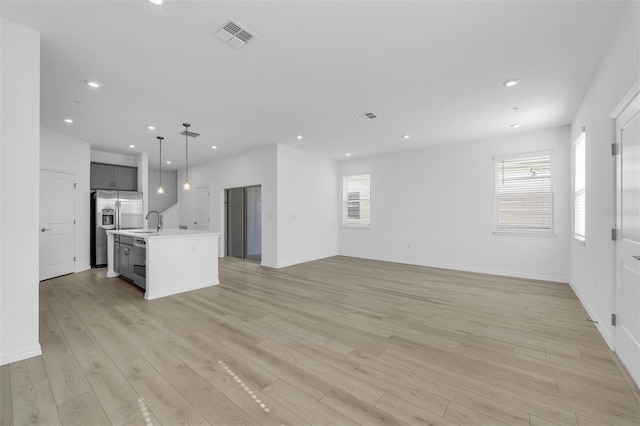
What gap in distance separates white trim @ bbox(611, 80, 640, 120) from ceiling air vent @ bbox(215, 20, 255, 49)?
3.08 metres

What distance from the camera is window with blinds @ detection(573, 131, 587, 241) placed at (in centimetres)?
382

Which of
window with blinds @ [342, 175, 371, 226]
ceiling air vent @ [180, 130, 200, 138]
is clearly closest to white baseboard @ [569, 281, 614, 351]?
window with blinds @ [342, 175, 371, 226]

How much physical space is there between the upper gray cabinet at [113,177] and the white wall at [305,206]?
14.4ft

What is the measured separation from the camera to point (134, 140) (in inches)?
233

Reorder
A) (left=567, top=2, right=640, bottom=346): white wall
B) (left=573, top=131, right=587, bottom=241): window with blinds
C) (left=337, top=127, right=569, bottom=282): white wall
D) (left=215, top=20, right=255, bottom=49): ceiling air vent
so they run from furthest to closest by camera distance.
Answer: (left=337, top=127, right=569, bottom=282): white wall
(left=573, top=131, right=587, bottom=241): window with blinds
(left=215, top=20, right=255, bottom=49): ceiling air vent
(left=567, top=2, right=640, bottom=346): white wall

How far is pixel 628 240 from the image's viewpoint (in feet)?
7.15

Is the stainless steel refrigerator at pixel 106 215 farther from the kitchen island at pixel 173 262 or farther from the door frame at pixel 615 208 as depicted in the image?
the door frame at pixel 615 208

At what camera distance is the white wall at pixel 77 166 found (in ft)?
17.2

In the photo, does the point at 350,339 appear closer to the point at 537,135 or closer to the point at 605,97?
the point at 605,97

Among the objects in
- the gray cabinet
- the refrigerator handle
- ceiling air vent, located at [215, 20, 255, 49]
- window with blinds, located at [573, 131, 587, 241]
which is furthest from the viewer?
the refrigerator handle

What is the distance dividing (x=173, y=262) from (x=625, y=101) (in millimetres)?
5498

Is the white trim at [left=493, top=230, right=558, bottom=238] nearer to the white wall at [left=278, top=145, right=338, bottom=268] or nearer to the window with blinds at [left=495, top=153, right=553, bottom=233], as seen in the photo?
the window with blinds at [left=495, top=153, right=553, bottom=233]

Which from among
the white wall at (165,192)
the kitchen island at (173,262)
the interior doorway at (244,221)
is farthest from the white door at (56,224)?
the white wall at (165,192)

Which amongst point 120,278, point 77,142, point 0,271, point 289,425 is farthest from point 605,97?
point 77,142
